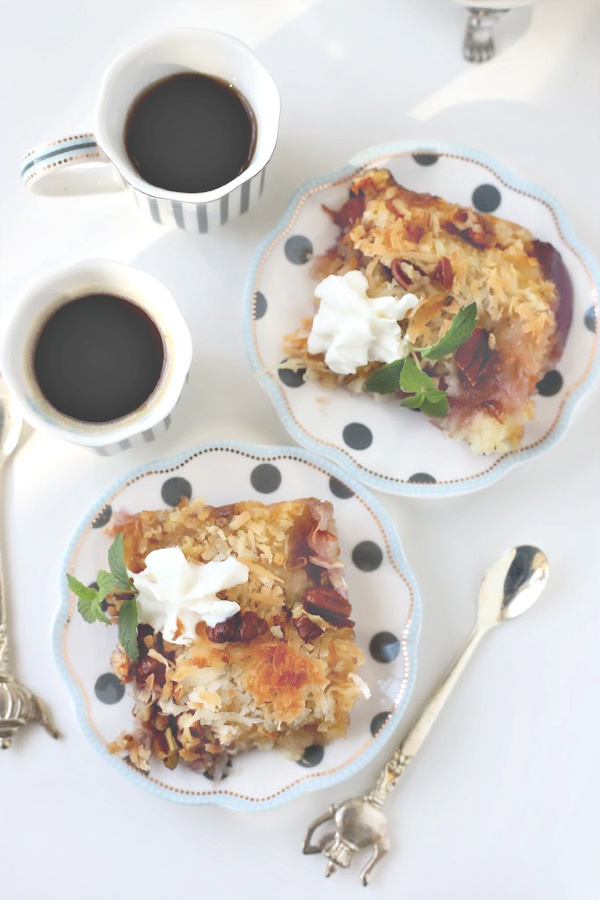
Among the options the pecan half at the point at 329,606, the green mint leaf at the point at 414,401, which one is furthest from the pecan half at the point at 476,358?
the pecan half at the point at 329,606

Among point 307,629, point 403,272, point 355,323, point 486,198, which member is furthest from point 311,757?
point 486,198

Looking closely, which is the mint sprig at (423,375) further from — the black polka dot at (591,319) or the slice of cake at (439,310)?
the black polka dot at (591,319)

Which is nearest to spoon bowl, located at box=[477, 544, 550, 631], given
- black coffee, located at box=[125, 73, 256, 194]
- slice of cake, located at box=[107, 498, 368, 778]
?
slice of cake, located at box=[107, 498, 368, 778]

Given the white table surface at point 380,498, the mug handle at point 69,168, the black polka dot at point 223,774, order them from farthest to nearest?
the white table surface at point 380,498 < the black polka dot at point 223,774 < the mug handle at point 69,168

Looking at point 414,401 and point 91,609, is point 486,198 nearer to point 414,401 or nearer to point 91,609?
point 414,401

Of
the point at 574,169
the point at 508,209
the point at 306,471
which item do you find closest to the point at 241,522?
the point at 306,471

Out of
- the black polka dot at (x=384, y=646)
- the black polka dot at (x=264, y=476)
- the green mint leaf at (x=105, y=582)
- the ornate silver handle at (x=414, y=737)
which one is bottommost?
the ornate silver handle at (x=414, y=737)

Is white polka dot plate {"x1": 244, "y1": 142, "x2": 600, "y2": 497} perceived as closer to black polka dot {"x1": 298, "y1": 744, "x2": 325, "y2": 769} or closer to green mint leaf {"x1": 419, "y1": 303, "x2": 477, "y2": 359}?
green mint leaf {"x1": 419, "y1": 303, "x2": 477, "y2": 359}

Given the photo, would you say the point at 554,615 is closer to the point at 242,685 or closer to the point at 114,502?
the point at 242,685
